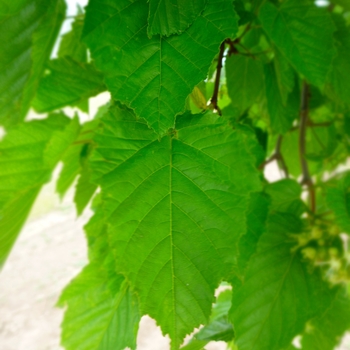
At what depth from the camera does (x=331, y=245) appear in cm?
34

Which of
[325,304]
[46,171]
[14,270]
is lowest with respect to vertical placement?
[14,270]

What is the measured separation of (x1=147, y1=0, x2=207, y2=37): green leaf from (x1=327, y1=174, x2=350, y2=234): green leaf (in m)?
0.20

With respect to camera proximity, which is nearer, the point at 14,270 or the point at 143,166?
the point at 143,166

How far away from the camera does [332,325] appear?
370mm

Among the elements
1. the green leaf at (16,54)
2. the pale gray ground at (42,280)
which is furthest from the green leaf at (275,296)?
the pale gray ground at (42,280)

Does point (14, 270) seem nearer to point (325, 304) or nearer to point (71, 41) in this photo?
point (71, 41)

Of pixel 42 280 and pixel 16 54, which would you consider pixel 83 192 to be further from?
pixel 42 280

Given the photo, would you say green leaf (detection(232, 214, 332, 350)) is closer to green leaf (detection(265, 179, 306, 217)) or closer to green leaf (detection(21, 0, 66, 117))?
green leaf (detection(265, 179, 306, 217))

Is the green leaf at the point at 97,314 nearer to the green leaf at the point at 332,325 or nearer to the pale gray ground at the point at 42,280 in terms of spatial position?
the green leaf at the point at 332,325

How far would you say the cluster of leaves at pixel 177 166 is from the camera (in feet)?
0.56

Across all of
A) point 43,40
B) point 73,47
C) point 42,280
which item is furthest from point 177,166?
point 42,280

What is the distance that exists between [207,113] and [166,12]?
0.18 feet

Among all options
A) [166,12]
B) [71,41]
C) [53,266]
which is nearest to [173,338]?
[166,12]

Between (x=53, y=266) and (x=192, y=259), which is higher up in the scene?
(x=192, y=259)
